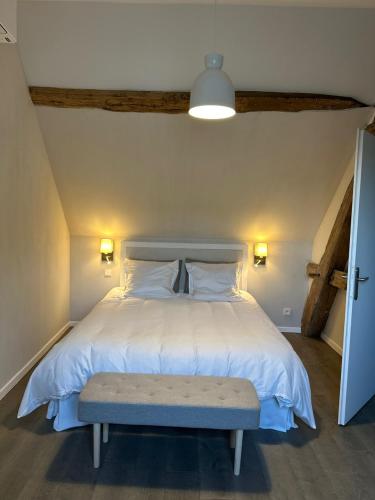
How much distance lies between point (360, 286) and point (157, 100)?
208cm

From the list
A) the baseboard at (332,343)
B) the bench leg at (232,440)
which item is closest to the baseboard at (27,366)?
the bench leg at (232,440)

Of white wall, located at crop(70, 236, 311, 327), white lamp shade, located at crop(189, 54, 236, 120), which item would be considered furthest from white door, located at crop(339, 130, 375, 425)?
white wall, located at crop(70, 236, 311, 327)

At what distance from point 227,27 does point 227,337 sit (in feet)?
7.25

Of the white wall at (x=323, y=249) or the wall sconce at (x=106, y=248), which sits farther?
the wall sconce at (x=106, y=248)

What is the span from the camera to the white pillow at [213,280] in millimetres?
4012

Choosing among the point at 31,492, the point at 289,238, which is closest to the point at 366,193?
the point at 289,238

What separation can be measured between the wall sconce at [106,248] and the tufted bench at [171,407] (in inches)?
95.6

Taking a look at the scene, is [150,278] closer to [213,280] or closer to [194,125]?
[213,280]

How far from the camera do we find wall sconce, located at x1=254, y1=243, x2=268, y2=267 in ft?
14.7

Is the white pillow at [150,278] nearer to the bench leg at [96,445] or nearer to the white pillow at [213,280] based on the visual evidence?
the white pillow at [213,280]

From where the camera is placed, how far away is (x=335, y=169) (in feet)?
12.3

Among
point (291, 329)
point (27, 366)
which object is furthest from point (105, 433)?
point (291, 329)

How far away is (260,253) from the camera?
4.49 metres

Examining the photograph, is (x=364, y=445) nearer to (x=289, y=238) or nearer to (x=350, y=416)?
(x=350, y=416)
